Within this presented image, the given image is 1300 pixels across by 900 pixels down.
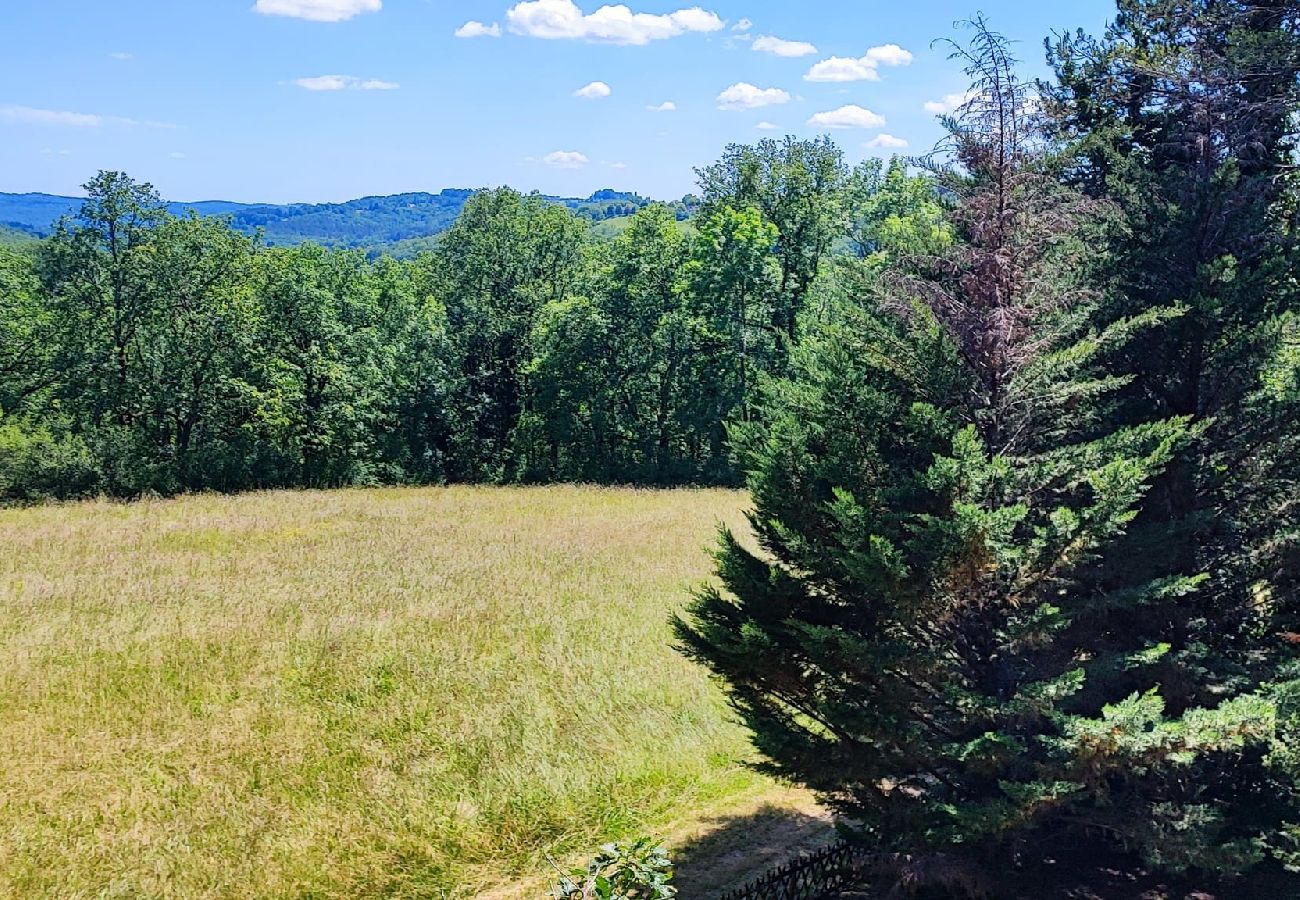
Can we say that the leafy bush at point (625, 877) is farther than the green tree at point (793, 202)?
No

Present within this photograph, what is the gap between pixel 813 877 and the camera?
26.4ft

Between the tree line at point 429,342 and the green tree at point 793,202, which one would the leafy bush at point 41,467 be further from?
the green tree at point 793,202

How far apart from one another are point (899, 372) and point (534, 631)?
9.70 metres

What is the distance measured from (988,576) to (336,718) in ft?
30.1

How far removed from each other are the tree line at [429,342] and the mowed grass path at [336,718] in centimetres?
1449

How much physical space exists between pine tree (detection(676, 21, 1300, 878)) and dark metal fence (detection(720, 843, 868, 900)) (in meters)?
0.82

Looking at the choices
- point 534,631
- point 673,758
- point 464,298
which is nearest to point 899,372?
point 673,758

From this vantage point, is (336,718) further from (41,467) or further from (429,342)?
(429,342)

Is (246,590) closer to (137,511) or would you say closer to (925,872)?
(137,511)

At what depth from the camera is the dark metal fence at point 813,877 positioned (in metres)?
7.64

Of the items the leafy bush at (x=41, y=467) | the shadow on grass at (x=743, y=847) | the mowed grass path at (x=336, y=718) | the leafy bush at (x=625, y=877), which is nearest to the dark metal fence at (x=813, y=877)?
the shadow on grass at (x=743, y=847)

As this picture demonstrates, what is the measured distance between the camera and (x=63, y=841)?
859 cm

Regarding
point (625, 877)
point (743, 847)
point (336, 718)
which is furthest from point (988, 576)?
point (336, 718)

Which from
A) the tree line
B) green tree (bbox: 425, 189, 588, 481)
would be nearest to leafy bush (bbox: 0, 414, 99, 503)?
the tree line
